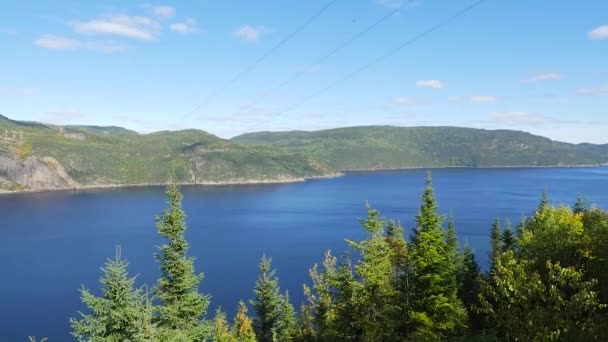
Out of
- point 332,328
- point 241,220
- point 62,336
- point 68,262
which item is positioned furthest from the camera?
point 241,220

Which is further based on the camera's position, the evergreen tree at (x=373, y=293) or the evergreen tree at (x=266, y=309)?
the evergreen tree at (x=266, y=309)

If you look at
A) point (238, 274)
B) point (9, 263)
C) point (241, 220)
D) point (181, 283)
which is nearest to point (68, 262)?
point (9, 263)

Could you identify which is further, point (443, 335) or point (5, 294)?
point (5, 294)

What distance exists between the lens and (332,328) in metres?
26.3

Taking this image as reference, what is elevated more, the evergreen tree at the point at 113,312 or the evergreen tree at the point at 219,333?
the evergreen tree at the point at 113,312

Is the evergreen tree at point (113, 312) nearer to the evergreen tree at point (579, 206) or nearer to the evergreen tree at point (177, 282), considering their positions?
the evergreen tree at point (177, 282)

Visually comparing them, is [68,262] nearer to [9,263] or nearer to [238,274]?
[9,263]

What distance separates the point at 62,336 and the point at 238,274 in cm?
4048

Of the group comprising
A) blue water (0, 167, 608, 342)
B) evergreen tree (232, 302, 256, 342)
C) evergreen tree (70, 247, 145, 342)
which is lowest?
blue water (0, 167, 608, 342)

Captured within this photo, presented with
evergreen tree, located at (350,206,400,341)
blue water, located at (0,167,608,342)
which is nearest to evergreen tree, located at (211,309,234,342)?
evergreen tree, located at (350,206,400,341)

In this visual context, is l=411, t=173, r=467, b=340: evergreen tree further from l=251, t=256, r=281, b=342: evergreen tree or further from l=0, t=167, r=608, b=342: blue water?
l=0, t=167, r=608, b=342: blue water

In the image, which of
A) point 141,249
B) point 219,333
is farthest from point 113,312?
point 141,249

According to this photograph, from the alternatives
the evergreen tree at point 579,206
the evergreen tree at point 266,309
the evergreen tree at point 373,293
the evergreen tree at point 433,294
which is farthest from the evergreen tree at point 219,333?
the evergreen tree at point 579,206

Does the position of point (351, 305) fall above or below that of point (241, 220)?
above
